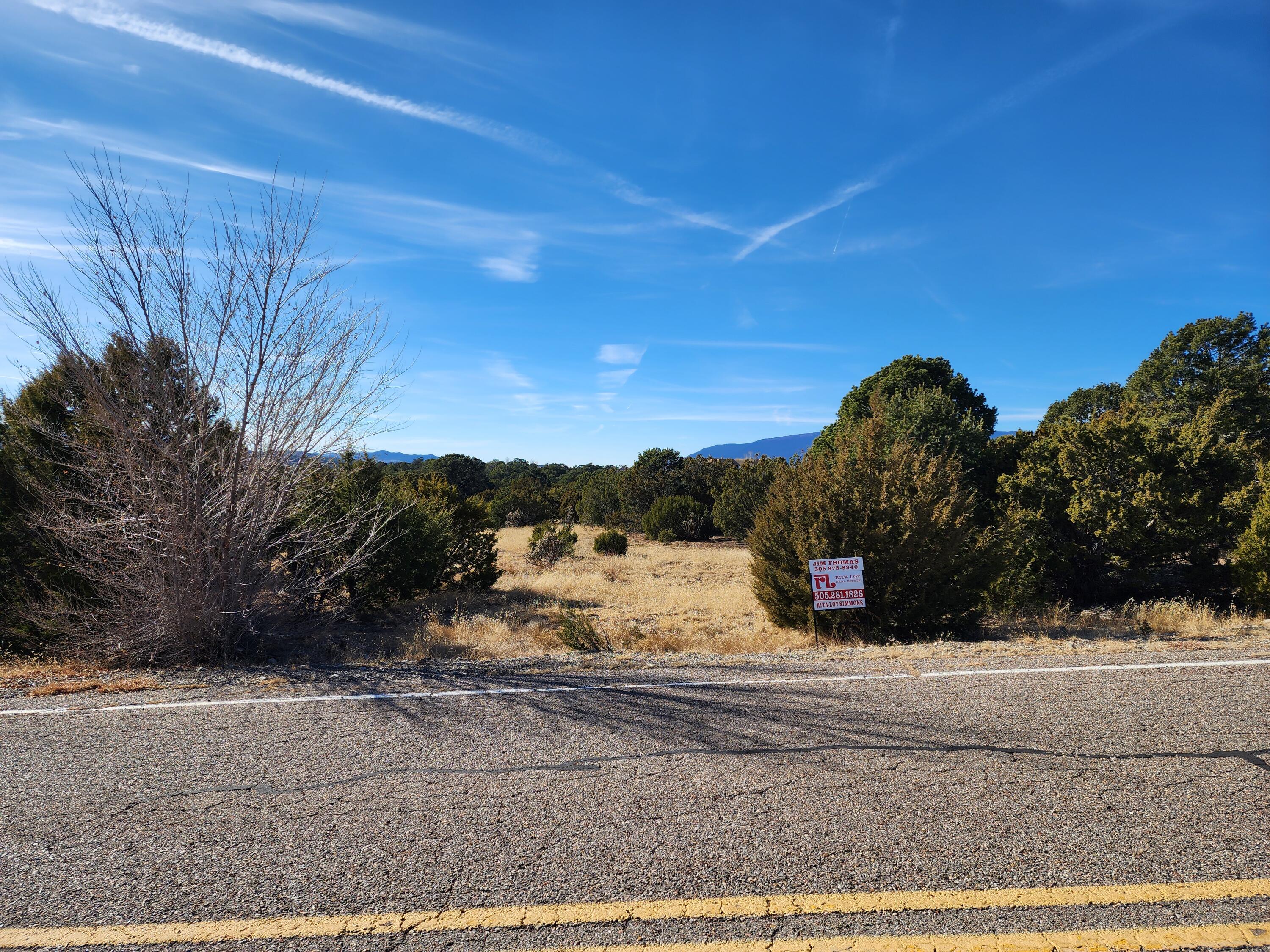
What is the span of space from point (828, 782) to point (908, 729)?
993 millimetres

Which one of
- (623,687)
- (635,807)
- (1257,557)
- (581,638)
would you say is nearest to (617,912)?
(635,807)

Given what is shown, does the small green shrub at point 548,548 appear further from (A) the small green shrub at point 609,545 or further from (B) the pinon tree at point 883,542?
(B) the pinon tree at point 883,542

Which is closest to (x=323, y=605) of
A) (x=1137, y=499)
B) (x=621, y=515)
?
(x=1137, y=499)

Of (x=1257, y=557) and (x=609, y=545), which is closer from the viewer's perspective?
(x=1257, y=557)

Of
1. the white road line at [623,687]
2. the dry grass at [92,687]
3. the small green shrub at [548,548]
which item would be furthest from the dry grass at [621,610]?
the dry grass at [92,687]

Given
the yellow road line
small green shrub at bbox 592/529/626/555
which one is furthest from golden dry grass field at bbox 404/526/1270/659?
small green shrub at bbox 592/529/626/555

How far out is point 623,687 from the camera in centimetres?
535

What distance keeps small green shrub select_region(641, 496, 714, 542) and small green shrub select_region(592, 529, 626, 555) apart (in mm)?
6741

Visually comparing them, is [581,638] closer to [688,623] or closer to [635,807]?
[688,623]

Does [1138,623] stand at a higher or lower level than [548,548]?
lower

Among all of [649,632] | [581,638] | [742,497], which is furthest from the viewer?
[742,497]

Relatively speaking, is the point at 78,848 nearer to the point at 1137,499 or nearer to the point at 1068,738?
the point at 1068,738

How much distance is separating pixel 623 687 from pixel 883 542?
20.7 ft

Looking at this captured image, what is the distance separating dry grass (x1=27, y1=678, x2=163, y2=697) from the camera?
5473mm
